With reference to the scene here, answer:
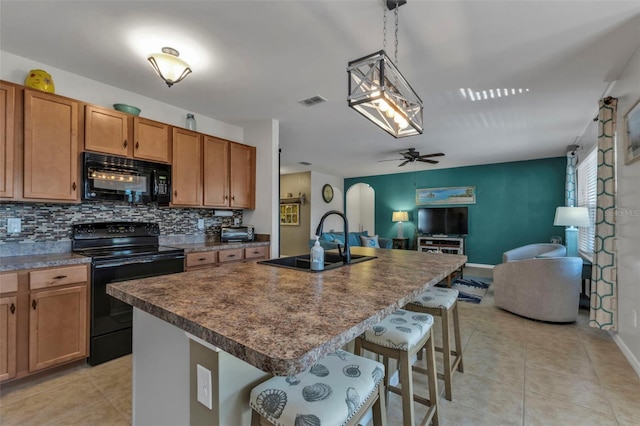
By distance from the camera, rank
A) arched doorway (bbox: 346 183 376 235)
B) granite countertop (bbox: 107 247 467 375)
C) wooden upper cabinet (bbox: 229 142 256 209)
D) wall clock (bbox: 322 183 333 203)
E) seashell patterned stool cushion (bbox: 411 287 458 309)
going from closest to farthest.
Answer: granite countertop (bbox: 107 247 467 375) < seashell patterned stool cushion (bbox: 411 287 458 309) < wooden upper cabinet (bbox: 229 142 256 209) < wall clock (bbox: 322 183 333 203) < arched doorway (bbox: 346 183 376 235)

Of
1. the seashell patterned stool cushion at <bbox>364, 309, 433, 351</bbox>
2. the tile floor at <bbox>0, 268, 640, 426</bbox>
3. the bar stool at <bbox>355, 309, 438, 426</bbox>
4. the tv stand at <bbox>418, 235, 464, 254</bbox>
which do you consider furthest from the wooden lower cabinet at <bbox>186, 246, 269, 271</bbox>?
the tv stand at <bbox>418, 235, 464, 254</bbox>

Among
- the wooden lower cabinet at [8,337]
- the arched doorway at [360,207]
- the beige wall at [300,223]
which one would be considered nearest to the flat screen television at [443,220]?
the arched doorway at [360,207]

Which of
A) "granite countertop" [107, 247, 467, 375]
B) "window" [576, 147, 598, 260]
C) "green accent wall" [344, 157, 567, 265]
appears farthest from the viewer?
"green accent wall" [344, 157, 567, 265]

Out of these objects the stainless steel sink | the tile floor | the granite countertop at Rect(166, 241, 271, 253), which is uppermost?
the stainless steel sink

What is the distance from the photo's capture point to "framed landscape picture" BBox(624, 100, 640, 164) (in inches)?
88.0

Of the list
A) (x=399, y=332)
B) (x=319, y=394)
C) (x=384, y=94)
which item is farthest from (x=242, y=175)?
(x=319, y=394)

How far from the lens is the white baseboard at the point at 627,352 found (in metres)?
2.27

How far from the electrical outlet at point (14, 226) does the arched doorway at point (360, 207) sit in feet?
24.6

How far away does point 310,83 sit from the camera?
2.86 m

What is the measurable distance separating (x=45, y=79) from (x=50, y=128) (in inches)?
15.8

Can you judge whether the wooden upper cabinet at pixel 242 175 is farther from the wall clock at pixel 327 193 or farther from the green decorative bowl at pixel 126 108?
the wall clock at pixel 327 193

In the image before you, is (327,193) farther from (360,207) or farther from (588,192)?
(588,192)

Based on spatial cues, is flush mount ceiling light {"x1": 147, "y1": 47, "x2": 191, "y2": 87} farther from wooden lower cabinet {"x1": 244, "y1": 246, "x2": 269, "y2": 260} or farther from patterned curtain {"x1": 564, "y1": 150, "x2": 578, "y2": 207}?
patterned curtain {"x1": 564, "y1": 150, "x2": 578, "y2": 207}

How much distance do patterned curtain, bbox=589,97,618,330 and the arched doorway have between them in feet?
20.3
